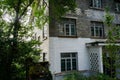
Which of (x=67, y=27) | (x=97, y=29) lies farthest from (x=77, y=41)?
(x=97, y=29)

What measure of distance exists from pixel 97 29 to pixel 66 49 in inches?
183

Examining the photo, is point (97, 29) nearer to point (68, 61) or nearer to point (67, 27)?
point (67, 27)

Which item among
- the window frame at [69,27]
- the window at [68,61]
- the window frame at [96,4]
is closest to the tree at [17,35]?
the window frame at [69,27]

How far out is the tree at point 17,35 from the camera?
15320mm

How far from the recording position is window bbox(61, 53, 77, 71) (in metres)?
17.6

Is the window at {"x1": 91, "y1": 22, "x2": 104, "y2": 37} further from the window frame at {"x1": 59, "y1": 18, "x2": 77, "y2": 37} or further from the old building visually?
the window frame at {"x1": 59, "y1": 18, "x2": 77, "y2": 37}

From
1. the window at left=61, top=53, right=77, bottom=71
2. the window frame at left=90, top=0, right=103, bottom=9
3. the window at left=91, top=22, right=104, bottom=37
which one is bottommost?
the window at left=61, top=53, right=77, bottom=71

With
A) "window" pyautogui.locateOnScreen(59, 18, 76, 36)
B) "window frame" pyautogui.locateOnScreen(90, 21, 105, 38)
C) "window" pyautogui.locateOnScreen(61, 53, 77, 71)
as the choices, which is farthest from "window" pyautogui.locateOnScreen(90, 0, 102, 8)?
"window" pyautogui.locateOnScreen(61, 53, 77, 71)

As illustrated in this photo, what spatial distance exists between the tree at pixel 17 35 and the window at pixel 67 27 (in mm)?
1193

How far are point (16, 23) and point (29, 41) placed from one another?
187 cm

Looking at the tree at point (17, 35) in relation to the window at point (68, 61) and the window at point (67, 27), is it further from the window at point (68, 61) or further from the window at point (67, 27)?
the window at point (68, 61)

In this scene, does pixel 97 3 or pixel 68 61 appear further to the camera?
pixel 97 3

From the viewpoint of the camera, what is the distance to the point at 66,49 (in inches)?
701

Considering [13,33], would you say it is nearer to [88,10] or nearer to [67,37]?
[67,37]
